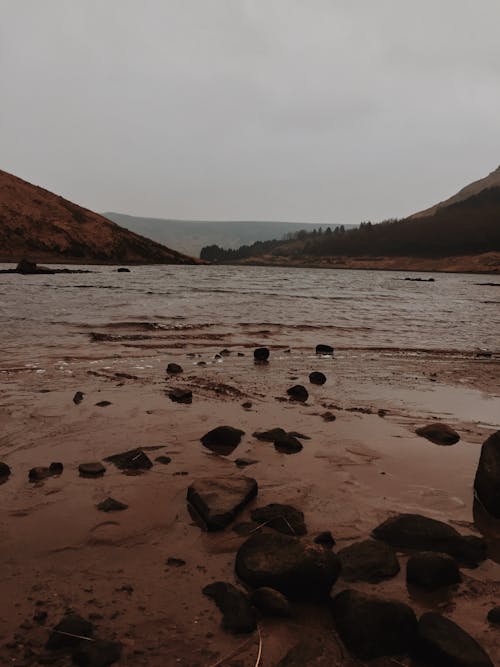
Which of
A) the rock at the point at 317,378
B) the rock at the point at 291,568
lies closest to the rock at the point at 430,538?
the rock at the point at 291,568

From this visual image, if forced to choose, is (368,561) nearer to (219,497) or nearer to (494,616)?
(494,616)

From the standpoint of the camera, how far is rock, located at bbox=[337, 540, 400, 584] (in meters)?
3.11

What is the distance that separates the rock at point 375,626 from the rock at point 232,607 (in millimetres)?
516

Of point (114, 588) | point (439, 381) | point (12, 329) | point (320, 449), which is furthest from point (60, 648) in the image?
point (12, 329)

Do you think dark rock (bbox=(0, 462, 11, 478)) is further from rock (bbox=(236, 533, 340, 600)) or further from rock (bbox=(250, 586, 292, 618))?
rock (bbox=(250, 586, 292, 618))

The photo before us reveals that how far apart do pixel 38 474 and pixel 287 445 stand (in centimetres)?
267

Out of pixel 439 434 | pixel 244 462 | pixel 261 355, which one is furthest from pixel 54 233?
pixel 439 434

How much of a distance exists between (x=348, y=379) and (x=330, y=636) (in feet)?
23.0

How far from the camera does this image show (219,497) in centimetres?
389

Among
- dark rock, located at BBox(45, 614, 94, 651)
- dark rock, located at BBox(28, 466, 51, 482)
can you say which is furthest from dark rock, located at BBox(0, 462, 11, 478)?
dark rock, located at BBox(45, 614, 94, 651)

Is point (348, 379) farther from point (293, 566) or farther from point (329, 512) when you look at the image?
point (293, 566)

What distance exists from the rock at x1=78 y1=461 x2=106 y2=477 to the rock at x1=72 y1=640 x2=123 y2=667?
2192 mm

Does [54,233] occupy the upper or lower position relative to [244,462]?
upper

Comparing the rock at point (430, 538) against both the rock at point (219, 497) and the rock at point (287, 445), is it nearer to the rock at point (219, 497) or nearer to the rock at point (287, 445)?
the rock at point (219, 497)
